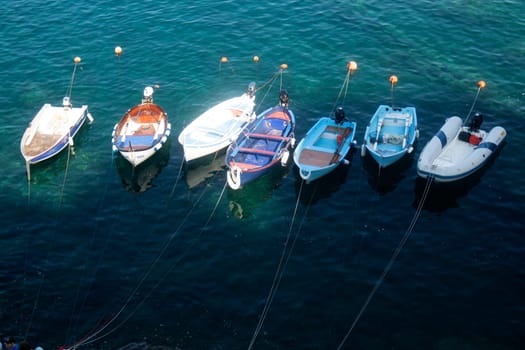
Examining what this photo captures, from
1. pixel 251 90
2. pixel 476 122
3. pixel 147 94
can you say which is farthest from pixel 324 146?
pixel 147 94

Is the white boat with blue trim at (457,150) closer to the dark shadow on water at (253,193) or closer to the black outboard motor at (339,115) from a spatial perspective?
the black outboard motor at (339,115)

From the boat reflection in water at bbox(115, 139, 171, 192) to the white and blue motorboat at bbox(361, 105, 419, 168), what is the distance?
16317mm

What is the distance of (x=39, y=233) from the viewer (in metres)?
38.2

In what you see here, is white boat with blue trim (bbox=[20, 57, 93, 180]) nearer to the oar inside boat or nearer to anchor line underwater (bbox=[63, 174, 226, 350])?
anchor line underwater (bbox=[63, 174, 226, 350])

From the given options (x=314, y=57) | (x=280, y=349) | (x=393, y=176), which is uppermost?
(x=314, y=57)

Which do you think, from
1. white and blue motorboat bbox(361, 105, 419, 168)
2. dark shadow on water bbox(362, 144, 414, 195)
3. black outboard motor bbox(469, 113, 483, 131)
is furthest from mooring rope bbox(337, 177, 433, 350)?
black outboard motor bbox(469, 113, 483, 131)

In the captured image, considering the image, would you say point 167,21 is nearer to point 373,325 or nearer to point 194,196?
point 194,196

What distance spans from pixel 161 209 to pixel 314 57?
1030 inches

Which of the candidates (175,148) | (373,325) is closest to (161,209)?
(175,148)

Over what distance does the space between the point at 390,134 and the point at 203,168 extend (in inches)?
600

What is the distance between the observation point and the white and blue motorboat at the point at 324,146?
41.2 m

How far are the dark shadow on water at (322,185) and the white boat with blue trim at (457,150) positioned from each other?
582 cm

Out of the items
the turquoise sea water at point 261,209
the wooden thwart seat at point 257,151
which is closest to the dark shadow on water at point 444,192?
the turquoise sea water at point 261,209

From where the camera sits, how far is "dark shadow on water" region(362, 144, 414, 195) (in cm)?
4191
